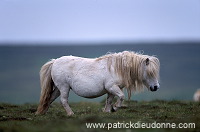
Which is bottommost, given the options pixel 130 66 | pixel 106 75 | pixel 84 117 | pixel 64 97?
pixel 84 117

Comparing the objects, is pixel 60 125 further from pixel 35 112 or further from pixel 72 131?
pixel 35 112

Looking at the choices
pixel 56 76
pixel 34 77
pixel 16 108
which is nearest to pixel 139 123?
pixel 56 76

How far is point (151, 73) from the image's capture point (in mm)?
12719

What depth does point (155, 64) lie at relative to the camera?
1286 centimetres

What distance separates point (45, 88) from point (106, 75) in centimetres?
202

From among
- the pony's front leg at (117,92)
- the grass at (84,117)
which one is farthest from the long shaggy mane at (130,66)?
the grass at (84,117)

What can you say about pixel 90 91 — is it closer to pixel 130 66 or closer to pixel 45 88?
pixel 130 66

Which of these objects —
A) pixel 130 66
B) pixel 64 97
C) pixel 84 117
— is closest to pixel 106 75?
pixel 130 66

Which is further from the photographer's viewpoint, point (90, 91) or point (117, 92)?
point (90, 91)

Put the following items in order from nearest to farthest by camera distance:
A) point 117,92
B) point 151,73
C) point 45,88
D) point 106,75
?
point 117,92
point 106,75
point 151,73
point 45,88

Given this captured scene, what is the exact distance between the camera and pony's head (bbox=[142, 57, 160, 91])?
1271cm

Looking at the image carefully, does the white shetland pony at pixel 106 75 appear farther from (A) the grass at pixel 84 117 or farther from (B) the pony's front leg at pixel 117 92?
(A) the grass at pixel 84 117

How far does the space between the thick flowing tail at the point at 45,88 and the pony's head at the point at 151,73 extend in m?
2.80

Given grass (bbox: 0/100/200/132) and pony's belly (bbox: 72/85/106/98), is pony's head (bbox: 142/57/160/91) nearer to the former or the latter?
grass (bbox: 0/100/200/132)
